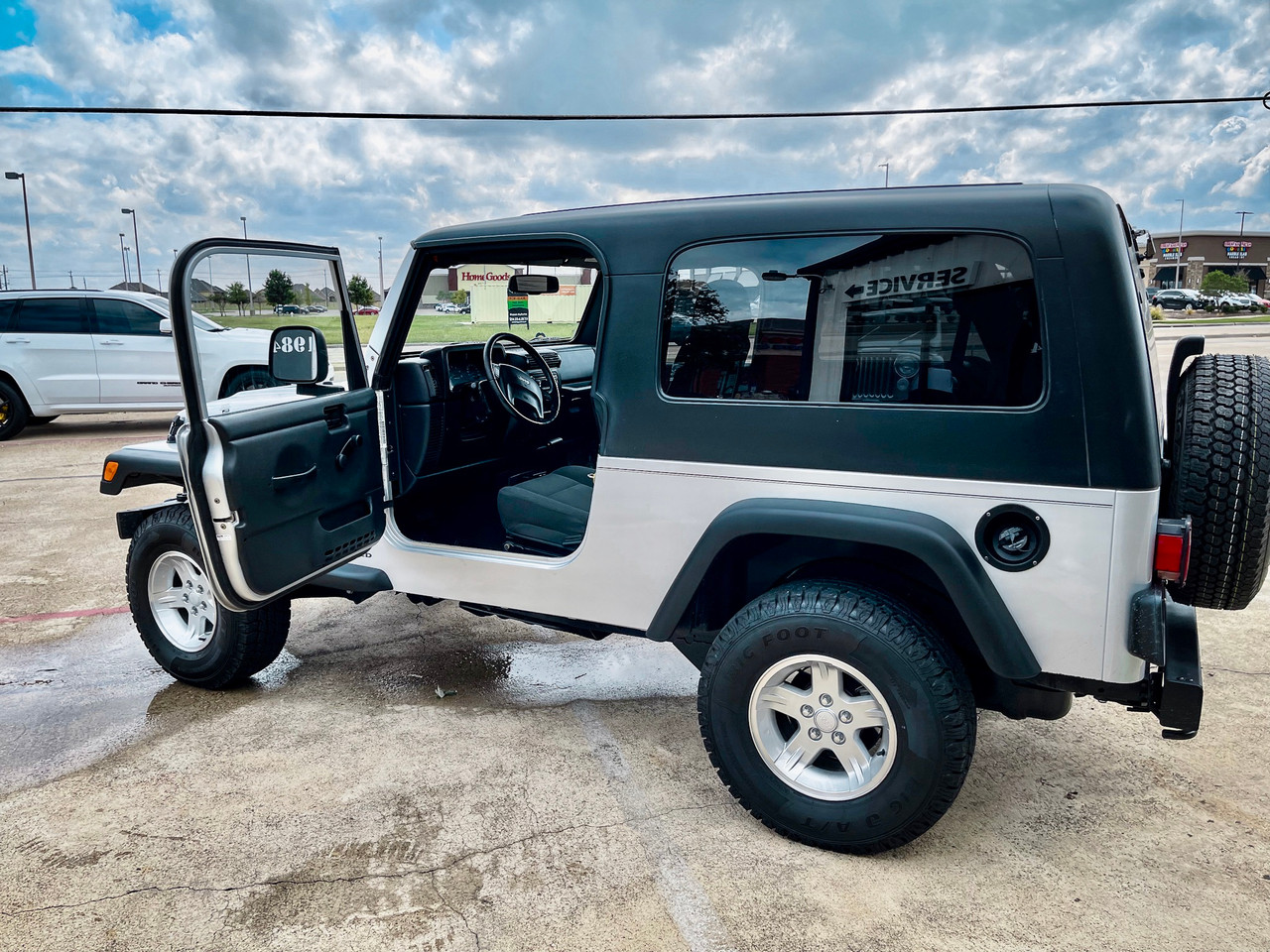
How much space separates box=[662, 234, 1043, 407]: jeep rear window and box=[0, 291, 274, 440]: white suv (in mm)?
8366

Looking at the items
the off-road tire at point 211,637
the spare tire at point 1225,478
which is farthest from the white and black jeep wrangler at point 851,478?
the off-road tire at point 211,637

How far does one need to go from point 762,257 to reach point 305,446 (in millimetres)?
1639

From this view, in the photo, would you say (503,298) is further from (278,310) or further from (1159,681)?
(1159,681)

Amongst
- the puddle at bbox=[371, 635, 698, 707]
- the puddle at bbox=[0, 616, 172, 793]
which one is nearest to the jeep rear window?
the puddle at bbox=[371, 635, 698, 707]

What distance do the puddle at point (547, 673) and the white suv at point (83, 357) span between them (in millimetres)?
6965

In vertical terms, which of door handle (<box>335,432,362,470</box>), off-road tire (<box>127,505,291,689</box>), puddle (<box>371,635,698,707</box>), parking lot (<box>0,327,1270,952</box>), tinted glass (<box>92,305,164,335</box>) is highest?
tinted glass (<box>92,305,164,335</box>)

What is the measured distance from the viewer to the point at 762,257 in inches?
103

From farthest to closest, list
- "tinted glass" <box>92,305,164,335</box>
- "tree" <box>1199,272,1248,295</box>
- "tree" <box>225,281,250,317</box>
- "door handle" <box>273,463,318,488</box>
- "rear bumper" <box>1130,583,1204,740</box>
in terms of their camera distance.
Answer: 1. "tree" <box>1199,272,1248,295</box>
2. "tinted glass" <box>92,305,164,335</box>
3. "tree" <box>225,281,250,317</box>
4. "door handle" <box>273,463,318,488</box>
5. "rear bumper" <box>1130,583,1204,740</box>

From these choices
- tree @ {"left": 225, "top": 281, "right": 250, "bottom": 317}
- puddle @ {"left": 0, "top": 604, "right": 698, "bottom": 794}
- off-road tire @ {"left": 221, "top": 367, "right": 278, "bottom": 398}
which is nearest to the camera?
tree @ {"left": 225, "top": 281, "right": 250, "bottom": 317}

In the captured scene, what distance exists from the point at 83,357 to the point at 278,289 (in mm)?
8907

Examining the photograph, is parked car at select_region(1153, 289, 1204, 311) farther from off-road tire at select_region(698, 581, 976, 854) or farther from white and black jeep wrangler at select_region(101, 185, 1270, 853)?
off-road tire at select_region(698, 581, 976, 854)

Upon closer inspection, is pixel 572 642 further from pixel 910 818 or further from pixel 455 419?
pixel 910 818

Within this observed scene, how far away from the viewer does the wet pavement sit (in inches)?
90.2

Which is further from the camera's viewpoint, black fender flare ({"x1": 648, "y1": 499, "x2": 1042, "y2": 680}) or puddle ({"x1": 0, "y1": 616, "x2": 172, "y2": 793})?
puddle ({"x1": 0, "y1": 616, "x2": 172, "y2": 793})
